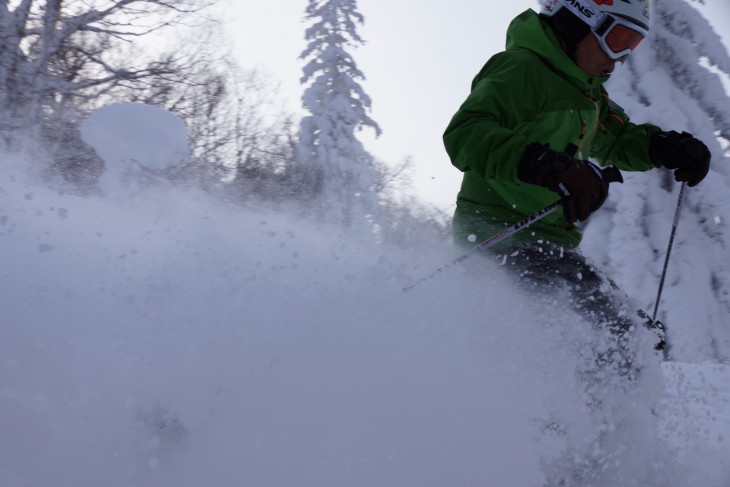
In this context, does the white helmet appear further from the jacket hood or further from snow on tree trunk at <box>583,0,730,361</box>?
snow on tree trunk at <box>583,0,730,361</box>

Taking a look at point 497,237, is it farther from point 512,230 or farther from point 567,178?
point 567,178

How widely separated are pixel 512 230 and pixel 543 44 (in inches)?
35.4

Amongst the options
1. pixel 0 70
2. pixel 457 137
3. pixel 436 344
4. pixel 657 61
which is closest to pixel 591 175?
pixel 457 137

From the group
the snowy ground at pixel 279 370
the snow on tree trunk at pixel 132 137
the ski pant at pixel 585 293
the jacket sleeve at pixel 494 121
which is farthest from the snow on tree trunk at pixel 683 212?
the jacket sleeve at pixel 494 121

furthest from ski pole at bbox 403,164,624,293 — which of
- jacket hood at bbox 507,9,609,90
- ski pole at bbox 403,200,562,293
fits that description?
jacket hood at bbox 507,9,609,90

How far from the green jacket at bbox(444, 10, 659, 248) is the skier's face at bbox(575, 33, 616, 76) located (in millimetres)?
41

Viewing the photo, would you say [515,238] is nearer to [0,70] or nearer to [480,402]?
[480,402]

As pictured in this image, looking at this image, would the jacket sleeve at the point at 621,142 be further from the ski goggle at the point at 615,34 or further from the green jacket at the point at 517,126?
the ski goggle at the point at 615,34

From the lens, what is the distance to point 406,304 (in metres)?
2.84

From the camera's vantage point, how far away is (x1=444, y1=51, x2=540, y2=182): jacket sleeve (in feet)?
7.98

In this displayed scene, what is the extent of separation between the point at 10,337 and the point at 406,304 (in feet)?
5.40

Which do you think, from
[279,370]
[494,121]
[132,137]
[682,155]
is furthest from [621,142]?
[132,137]

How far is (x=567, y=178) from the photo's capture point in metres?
2.32

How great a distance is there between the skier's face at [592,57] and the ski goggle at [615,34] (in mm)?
24
